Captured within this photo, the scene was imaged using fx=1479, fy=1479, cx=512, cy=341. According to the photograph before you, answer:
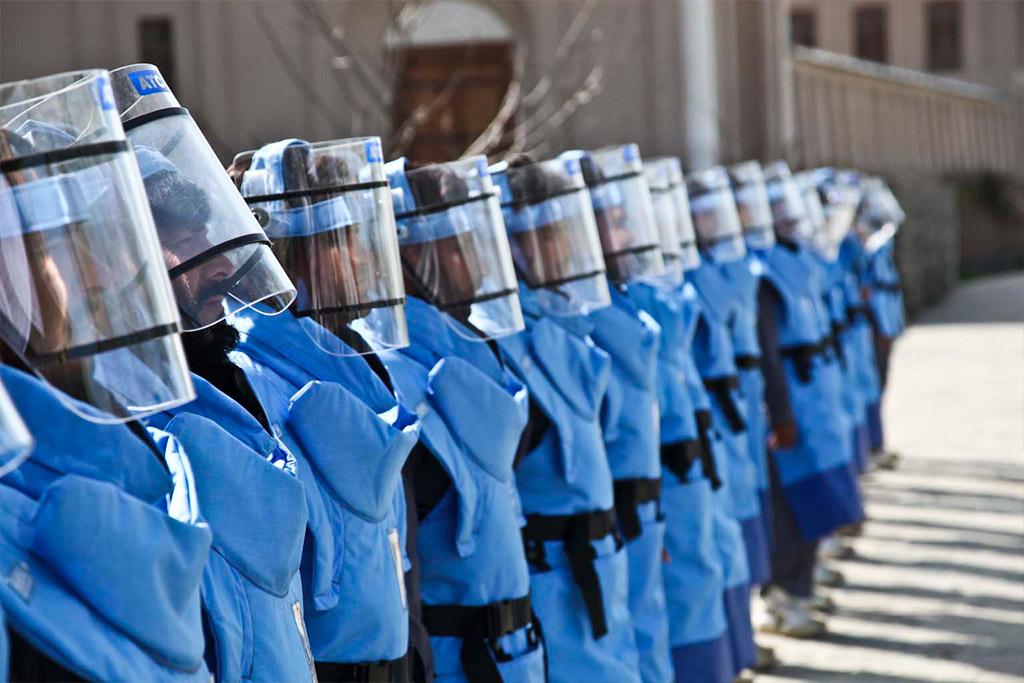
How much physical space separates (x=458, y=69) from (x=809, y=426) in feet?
29.5

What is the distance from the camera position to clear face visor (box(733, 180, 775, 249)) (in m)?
6.96

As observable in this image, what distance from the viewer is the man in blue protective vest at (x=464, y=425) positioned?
3.33m

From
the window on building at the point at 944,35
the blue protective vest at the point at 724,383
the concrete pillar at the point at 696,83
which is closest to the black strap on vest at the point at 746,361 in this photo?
the blue protective vest at the point at 724,383

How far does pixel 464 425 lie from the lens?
332 centimetres

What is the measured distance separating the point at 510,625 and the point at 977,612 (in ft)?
14.4

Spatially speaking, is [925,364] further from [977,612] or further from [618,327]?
[618,327]

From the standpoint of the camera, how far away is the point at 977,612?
7.14m

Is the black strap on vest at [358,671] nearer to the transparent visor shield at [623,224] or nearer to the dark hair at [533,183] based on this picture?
the dark hair at [533,183]

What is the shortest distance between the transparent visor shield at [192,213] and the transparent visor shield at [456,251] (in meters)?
0.98

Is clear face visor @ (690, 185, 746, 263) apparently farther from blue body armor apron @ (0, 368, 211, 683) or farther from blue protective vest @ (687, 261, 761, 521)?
blue body armor apron @ (0, 368, 211, 683)

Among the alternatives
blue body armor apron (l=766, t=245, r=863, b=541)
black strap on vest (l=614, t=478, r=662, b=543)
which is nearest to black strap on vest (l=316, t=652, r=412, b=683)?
black strap on vest (l=614, t=478, r=662, b=543)

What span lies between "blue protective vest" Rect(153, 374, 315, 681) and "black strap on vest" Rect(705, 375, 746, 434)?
373cm

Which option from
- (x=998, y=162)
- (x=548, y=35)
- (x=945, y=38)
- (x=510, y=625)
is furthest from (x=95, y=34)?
(x=945, y=38)

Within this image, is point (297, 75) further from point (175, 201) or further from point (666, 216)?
point (175, 201)
